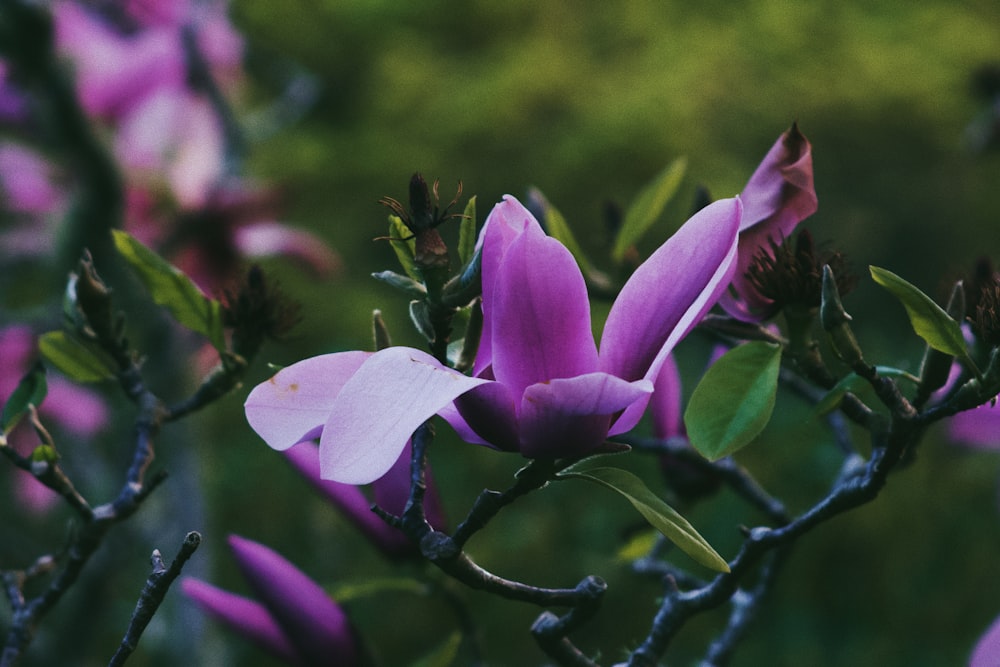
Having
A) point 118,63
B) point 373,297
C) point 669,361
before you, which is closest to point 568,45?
point 373,297

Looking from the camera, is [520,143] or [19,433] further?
[520,143]

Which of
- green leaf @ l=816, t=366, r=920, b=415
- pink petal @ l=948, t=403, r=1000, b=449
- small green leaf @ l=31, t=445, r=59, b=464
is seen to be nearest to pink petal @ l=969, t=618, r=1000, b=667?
green leaf @ l=816, t=366, r=920, b=415

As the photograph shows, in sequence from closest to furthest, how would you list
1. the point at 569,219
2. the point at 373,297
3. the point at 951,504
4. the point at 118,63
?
the point at 118,63 → the point at 951,504 → the point at 373,297 → the point at 569,219

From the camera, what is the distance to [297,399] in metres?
0.47

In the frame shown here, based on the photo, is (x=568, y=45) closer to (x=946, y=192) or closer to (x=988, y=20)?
(x=988, y=20)

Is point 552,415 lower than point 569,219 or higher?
higher

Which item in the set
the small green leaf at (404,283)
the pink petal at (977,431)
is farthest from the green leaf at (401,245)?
the pink petal at (977,431)

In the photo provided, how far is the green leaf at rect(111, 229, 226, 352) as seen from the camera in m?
0.61

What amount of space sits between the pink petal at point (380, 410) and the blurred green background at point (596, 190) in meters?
1.18

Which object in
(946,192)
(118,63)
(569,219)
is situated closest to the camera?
(118,63)

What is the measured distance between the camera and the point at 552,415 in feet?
1.45

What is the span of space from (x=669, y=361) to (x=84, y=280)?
373 millimetres

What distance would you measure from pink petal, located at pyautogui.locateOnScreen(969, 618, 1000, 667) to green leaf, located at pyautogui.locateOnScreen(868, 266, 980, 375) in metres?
0.17

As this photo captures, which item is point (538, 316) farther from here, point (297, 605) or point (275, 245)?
point (275, 245)
